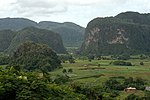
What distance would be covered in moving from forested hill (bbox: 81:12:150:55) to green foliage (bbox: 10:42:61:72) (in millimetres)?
57428

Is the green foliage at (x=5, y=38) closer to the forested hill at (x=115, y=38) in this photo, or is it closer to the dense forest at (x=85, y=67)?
the dense forest at (x=85, y=67)

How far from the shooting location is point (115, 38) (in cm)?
13150

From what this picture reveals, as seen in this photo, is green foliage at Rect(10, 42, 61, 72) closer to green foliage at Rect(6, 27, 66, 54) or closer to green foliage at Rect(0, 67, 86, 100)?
green foliage at Rect(0, 67, 86, 100)

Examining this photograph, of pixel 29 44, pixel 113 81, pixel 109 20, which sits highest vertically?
pixel 109 20

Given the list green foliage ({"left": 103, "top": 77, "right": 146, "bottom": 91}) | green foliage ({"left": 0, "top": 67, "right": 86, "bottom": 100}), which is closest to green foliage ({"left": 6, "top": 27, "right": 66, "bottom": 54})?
green foliage ({"left": 103, "top": 77, "right": 146, "bottom": 91})

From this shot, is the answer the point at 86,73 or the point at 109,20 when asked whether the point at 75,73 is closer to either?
the point at 86,73

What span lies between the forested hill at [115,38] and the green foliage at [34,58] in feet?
188


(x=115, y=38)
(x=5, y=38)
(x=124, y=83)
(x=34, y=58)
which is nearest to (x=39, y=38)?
(x=5, y=38)

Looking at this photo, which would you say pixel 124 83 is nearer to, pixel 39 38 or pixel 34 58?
pixel 34 58

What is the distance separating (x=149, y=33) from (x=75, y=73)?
92139 mm

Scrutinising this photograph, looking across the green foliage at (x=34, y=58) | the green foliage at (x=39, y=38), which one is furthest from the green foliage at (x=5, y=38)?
the green foliage at (x=34, y=58)

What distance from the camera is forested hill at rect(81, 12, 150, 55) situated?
412 ft

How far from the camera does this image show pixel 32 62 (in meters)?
62.7

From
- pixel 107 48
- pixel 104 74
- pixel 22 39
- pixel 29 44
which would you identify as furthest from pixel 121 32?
pixel 104 74
